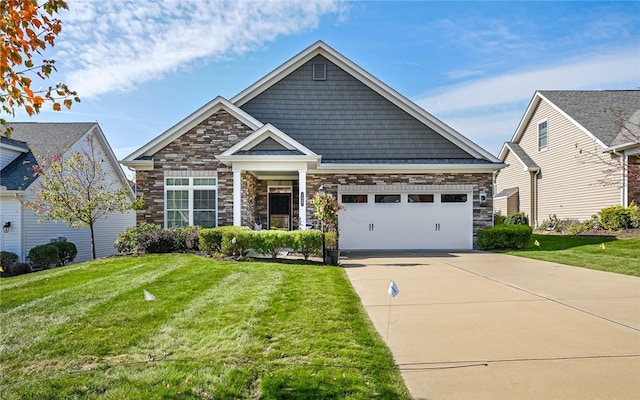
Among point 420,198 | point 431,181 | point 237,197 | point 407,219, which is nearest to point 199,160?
point 237,197

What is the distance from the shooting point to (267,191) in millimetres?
17391

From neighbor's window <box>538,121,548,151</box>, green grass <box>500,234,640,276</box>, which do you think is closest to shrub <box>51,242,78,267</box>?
green grass <box>500,234,640,276</box>

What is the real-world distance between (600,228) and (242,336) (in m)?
18.6

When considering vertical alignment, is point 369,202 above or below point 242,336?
above

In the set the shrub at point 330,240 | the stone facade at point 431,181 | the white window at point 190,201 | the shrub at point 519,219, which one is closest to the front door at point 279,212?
the stone facade at point 431,181

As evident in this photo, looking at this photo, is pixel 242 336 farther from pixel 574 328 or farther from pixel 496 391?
pixel 574 328

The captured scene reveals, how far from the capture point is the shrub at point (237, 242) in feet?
38.3

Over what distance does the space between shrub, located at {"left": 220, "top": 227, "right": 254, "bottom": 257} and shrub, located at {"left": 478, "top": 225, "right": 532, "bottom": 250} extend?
9.09m

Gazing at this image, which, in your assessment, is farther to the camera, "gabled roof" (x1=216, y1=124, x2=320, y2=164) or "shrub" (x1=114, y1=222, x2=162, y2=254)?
"gabled roof" (x1=216, y1=124, x2=320, y2=164)

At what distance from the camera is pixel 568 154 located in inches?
855

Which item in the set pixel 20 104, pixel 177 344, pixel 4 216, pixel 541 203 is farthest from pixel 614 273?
pixel 4 216

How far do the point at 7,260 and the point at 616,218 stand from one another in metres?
23.4

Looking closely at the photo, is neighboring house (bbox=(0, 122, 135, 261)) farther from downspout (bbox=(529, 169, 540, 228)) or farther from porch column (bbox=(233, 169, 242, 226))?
downspout (bbox=(529, 169, 540, 228))

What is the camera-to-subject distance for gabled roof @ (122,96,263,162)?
1475cm
